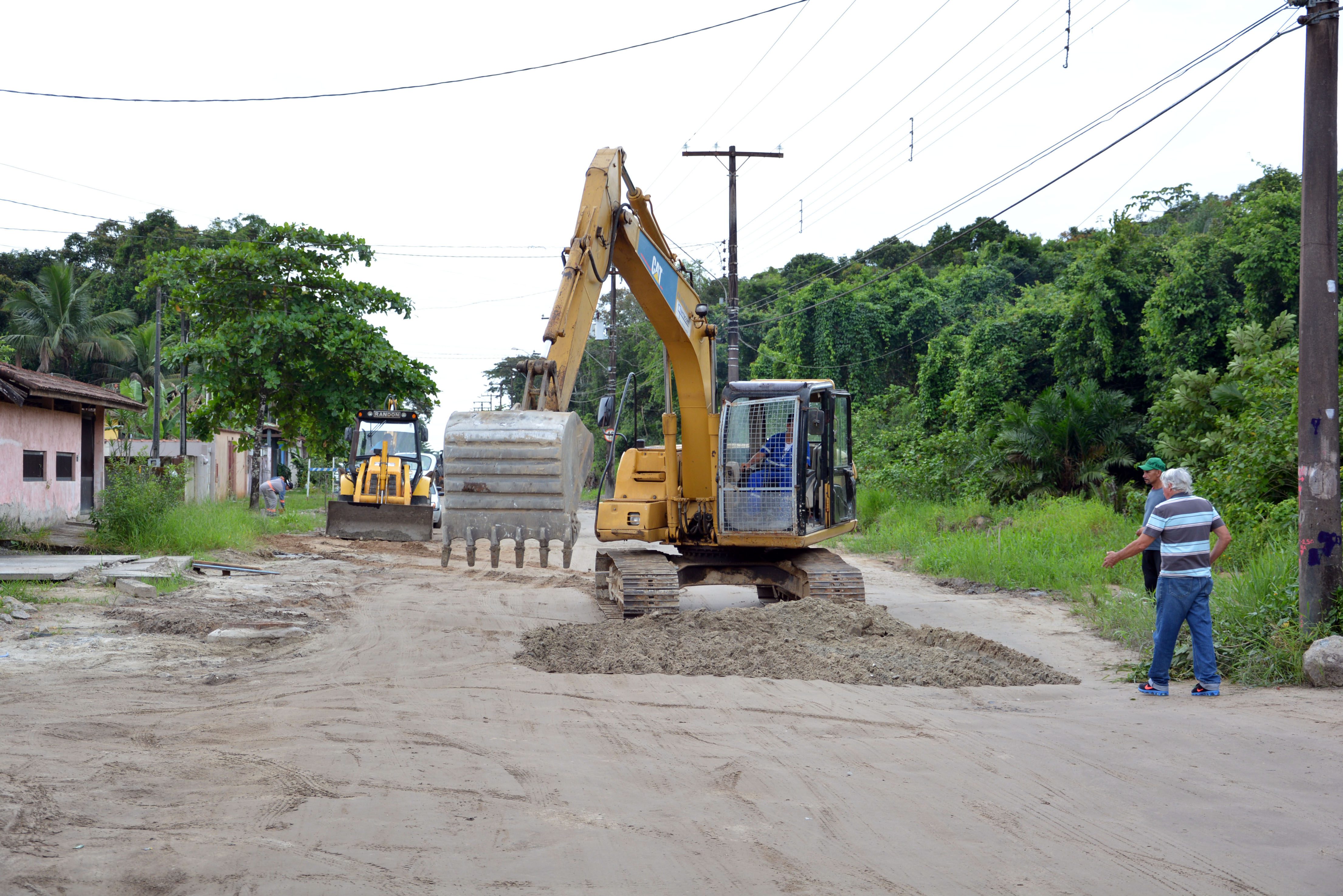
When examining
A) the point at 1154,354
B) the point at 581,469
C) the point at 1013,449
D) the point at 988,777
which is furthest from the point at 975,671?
the point at 1154,354

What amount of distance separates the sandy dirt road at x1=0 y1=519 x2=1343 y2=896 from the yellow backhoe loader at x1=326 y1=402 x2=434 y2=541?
13.0 meters

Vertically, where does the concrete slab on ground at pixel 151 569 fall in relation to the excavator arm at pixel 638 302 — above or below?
below

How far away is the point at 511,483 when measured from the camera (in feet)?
30.1

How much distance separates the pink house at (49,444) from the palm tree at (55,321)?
23.8 m

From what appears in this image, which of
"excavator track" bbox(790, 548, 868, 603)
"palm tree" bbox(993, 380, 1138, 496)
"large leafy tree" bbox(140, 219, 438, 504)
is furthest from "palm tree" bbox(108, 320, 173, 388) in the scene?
"excavator track" bbox(790, 548, 868, 603)

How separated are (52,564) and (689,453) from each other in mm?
8817

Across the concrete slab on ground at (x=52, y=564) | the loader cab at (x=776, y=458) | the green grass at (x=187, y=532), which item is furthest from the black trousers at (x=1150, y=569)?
the green grass at (x=187, y=532)

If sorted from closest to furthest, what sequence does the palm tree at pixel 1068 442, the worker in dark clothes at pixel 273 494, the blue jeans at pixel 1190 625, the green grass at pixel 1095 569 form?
the blue jeans at pixel 1190 625 < the green grass at pixel 1095 569 < the palm tree at pixel 1068 442 < the worker in dark clothes at pixel 273 494

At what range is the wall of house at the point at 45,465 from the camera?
1852 centimetres

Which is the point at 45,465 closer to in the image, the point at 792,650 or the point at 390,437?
the point at 390,437

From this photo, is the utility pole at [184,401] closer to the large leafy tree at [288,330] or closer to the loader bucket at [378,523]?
the large leafy tree at [288,330]

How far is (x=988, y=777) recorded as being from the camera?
588 centimetres

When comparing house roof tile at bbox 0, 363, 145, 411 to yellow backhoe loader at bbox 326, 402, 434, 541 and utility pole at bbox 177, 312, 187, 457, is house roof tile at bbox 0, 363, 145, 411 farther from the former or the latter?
yellow backhoe loader at bbox 326, 402, 434, 541

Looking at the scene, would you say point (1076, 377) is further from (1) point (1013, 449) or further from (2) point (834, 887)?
(2) point (834, 887)
